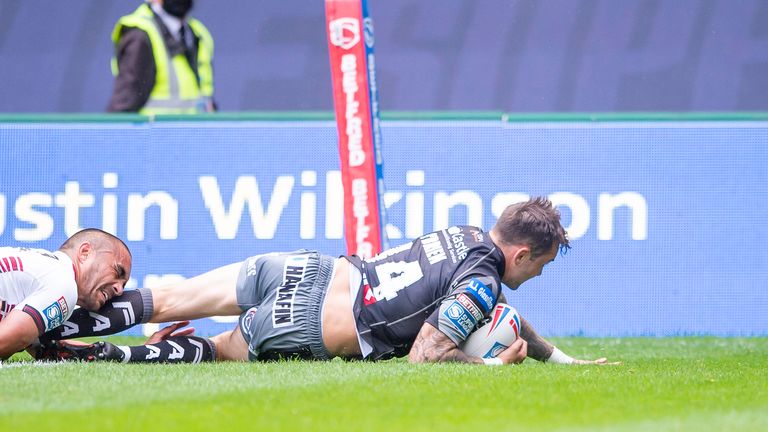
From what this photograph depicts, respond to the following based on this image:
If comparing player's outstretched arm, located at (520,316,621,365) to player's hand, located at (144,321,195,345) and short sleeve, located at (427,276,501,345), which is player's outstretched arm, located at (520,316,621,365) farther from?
player's hand, located at (144,321,195,345)

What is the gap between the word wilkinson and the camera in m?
8.24

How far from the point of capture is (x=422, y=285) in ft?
19.5

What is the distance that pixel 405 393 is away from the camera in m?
4.77

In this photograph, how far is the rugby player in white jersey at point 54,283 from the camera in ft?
18.2

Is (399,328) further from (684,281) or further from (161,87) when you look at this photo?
(161,87)

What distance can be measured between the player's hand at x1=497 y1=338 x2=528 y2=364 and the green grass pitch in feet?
0.22

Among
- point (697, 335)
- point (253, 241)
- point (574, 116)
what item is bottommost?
point (697, 335)

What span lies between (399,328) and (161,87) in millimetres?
3949

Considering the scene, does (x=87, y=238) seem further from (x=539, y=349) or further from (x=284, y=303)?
(x=539, y=349)

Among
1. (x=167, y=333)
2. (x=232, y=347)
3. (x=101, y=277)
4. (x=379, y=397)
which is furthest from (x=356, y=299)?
(x=379, y=397)

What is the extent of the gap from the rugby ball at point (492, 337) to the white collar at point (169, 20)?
4189mm

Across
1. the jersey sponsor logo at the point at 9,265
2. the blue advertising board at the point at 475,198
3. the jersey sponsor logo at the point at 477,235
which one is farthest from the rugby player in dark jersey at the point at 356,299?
the blue advertising board at the point at 475,198

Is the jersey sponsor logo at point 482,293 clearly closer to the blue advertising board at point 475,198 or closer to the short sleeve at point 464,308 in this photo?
the short sleeve at point 464,308

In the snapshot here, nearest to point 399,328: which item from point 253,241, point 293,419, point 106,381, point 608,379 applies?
point 608,379
